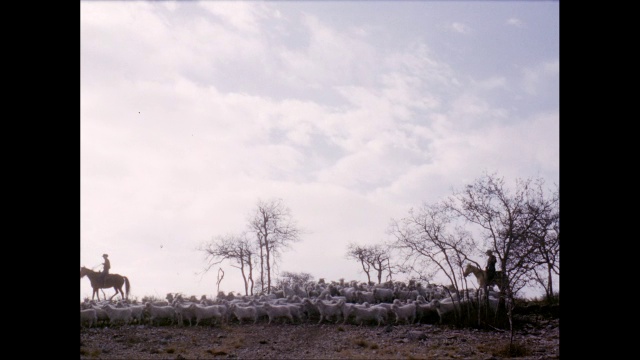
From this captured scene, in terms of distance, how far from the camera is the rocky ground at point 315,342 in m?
14.5

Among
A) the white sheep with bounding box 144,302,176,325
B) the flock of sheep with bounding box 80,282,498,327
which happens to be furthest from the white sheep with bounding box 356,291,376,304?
the white sheep with bounding box 144,302,176,325

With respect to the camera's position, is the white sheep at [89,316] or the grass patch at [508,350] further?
→ the white sheep at [89,316]

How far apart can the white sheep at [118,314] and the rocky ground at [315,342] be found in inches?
35.0

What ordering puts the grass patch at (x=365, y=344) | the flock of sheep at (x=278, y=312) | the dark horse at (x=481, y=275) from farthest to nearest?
the flock of sheep at (x=278, y=312) → the dark horse at (x=481, y=275) → the grass patch at (x=365, y=344)

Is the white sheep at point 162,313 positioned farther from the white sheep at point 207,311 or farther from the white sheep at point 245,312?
the white sheep at point 245,312

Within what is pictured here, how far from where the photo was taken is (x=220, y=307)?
1928cm

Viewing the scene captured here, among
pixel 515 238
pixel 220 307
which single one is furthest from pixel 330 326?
pixel 515 238

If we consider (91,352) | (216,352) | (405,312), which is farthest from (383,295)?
(91,352)

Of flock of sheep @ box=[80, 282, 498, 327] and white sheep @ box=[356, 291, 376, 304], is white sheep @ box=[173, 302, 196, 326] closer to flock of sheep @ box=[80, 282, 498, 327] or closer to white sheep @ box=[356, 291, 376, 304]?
flock of sheep @ box=[80, 282, 498, 327]

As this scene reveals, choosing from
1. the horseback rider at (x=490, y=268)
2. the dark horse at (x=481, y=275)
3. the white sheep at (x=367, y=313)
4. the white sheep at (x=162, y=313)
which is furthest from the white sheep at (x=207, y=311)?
the horseback rider at (x=490, y=268)

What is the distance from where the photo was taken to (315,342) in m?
16.0

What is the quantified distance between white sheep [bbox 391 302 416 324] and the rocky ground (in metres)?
0.76
